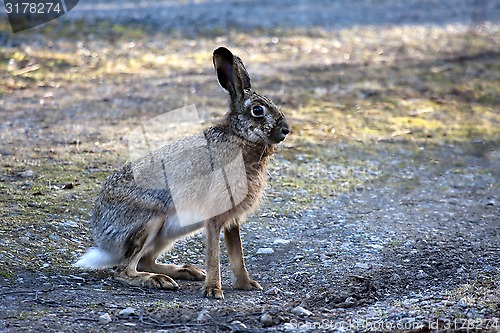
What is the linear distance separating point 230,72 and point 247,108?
23 centimetres

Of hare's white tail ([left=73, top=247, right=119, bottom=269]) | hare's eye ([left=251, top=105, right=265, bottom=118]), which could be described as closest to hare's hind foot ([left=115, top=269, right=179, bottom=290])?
hare's white tail ([left=73, top=247, right=119, bottom=269])

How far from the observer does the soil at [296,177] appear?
4277 mm

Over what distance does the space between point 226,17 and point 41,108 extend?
237 inches

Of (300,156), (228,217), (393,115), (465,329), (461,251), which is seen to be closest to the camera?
(465,329)

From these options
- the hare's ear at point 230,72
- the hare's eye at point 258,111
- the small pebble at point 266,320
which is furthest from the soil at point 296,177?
the hare's ear at point 230,72

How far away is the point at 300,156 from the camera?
757 cm

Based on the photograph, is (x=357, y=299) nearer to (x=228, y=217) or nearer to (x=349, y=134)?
(x=228, y=217)

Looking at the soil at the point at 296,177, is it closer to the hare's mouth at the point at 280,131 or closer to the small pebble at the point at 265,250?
the small pebble at the point at 265,250

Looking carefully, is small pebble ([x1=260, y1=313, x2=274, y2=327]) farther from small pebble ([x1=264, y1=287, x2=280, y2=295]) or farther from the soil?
small pebble ([x1=264, y1=287, x2=280, y2=295])

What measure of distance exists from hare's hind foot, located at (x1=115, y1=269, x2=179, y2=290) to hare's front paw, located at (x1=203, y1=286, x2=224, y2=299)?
285mm

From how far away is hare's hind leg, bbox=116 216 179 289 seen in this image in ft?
15.7

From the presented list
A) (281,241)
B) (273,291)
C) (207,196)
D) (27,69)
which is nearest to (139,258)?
(207,196)

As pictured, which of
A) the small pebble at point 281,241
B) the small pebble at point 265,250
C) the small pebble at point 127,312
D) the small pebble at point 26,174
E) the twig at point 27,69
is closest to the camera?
the small pebble at point 127,312

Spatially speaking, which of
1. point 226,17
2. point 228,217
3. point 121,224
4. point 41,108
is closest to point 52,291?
point 121,224
